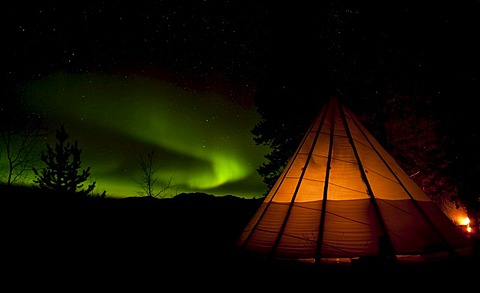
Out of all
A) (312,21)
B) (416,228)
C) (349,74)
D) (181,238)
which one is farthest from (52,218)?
(312,21)

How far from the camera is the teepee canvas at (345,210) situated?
4234mm

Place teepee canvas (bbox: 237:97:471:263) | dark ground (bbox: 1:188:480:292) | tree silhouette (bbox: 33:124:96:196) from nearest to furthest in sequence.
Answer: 1. dark ground (bbox: 1:188:480:292)
2. teepee canvas (bbox: 237:97:471:263)
3. tree silhouette (bbox: 33:124:96:196)

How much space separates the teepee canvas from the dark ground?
0.82 feet

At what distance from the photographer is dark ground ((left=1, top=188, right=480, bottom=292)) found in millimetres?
3533

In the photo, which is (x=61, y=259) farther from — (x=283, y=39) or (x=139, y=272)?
(x=283, y=39)

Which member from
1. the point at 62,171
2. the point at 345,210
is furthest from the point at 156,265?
the point at 62,171

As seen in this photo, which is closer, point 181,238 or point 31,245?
point 31,245

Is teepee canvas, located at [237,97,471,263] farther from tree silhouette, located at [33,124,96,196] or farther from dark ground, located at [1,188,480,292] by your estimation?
tree silhouette, located at [33,124,96,196]

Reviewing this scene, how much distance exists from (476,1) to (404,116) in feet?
11.3

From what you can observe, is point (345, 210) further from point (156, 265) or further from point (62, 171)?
point (62, 171)

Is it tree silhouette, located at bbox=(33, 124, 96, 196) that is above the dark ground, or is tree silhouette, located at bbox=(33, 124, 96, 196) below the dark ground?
above

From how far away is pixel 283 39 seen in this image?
43.2 ft

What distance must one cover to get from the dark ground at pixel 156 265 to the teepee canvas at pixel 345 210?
0.82 feet

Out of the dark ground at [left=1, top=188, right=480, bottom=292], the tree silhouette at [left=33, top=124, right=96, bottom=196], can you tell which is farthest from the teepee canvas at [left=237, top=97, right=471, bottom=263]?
the tree silhouette at [left=33, top=124, right=96, bottom=196]
